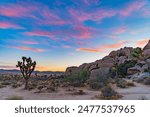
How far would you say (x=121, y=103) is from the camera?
8430 millimetres

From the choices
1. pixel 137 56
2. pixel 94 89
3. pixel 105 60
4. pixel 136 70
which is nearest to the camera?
pixel 94 89

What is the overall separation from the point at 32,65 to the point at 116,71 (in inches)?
559

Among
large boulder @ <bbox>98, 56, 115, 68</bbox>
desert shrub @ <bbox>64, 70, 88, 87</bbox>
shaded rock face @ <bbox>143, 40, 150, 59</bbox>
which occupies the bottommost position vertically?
desert shrub @ <bbox>64, 70, 88, 87</bbox>

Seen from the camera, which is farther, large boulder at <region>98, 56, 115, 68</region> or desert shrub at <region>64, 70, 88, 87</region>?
large boulder at <region>98, 56, 115, 68</region>

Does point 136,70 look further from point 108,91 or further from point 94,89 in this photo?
point 108,91

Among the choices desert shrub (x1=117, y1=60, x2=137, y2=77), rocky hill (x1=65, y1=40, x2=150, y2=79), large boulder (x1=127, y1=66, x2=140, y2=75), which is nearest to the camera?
rocky hill (x1=65, y1=40, x2=150, y2=79)

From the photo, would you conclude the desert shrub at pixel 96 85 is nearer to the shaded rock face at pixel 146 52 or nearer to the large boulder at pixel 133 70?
the large boulder at pixel 133 70

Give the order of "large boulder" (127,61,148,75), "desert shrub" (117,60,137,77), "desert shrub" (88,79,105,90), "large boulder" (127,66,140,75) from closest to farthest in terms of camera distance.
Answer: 1. "desert shrub" (88,79,105,90)
2. "large boulder" (127,61,148,75)
3. "large boulder" (127,66,140,75)
4. "desert shrub" (117,60,137,77)

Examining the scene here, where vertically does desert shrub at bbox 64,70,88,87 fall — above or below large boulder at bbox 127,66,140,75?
below

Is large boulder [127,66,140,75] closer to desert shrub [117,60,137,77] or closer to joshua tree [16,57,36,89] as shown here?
desert shrub [117,60,137,77]

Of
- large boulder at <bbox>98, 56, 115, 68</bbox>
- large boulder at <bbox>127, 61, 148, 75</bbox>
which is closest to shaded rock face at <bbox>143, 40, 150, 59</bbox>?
large boulder at <bbox>127, 61, 148, 75</bbox>

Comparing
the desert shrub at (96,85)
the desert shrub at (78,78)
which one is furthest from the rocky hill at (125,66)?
the desert shrub at (96,85)

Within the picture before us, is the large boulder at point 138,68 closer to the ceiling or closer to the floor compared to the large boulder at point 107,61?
closer to the floor

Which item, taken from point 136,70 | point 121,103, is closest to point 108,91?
point 121,103
